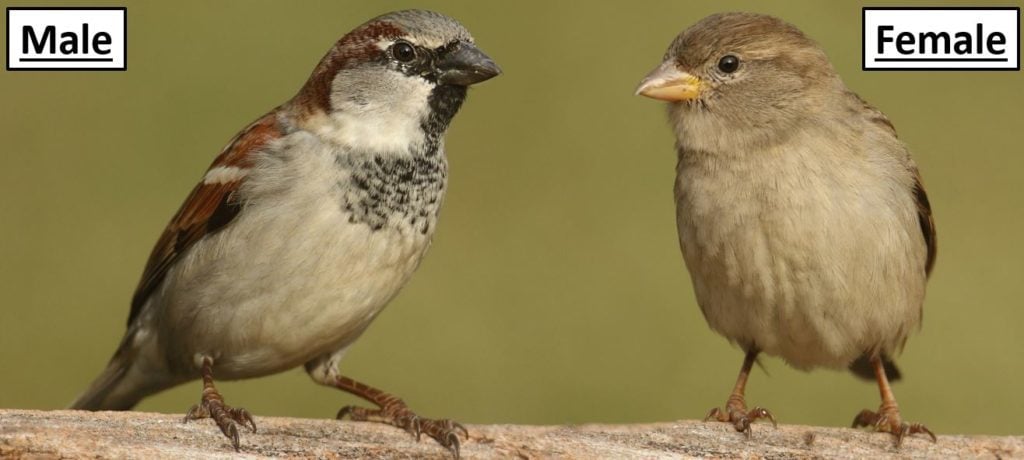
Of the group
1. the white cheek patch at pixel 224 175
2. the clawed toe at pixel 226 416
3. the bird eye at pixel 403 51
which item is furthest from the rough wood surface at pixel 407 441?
the bird eye at pixel 403 51

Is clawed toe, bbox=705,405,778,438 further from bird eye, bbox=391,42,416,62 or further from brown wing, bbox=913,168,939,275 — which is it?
bird eye, bbox=391,42,416,62

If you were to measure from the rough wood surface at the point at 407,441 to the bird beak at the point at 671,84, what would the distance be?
0.75 m

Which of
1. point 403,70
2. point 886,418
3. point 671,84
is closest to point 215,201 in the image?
point 403,70

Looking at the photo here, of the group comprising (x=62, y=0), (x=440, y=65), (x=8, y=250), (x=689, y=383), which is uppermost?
(x=62, y=0)

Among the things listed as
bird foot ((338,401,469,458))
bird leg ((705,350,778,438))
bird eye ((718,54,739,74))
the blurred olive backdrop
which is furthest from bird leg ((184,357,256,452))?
the blurred olive backdrop

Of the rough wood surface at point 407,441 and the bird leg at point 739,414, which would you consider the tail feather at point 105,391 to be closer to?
the rough wood surface at point 407,441

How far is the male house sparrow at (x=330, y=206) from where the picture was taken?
371 centimetres

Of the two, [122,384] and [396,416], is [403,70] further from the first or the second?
[122,384]

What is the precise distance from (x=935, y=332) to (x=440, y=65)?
290 cm

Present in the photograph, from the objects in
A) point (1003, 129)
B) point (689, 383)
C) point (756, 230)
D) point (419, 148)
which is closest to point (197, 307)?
point (419, 148)

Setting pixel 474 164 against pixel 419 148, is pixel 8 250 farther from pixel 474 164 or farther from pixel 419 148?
pixel 419 148

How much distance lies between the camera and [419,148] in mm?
3781

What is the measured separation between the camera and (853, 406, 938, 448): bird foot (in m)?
3.83

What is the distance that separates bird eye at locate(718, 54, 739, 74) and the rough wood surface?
839 mm
